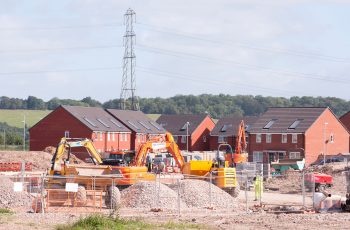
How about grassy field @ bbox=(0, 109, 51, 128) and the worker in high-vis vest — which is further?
grassy field @ bbox=(0, 109, 51, 128)

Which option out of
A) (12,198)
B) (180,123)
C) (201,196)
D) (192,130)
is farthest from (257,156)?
(12,198)

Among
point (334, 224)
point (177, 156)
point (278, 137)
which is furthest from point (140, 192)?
point (278, 137)

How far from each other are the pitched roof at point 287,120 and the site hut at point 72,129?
18395mm

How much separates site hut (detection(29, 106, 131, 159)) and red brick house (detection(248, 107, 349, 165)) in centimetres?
1822

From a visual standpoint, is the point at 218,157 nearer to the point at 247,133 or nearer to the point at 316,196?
the point at 316,196

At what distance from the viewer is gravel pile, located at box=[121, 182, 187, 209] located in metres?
40.8

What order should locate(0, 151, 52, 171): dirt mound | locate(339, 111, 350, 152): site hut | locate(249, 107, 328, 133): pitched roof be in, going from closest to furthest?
locate(0, 151, 52, 171): dirt mound, locate(249, 107, 328, 133): pitched roof, locate(339, 111, 350, 152): site hut

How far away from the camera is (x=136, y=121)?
4751 inches

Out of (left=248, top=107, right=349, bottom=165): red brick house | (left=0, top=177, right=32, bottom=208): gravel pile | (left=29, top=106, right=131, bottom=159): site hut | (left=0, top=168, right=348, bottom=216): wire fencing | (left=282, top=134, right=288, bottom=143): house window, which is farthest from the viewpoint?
(left=282, top=134, right=288, bottom=143): house window

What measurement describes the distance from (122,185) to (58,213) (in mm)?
8569

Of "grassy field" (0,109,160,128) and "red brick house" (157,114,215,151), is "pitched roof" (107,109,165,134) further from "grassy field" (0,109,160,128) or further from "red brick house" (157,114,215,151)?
"grassy field" (0,109,160,128)

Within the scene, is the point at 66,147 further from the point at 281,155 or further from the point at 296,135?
the point at 281,155

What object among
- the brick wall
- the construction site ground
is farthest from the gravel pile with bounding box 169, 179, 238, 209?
the brick wall

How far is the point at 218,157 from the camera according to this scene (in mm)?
53094
